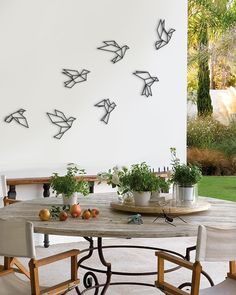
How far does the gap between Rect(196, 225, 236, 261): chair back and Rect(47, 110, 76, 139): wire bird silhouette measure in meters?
3.51

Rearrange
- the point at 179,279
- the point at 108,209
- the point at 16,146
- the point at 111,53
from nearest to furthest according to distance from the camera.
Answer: the point at 108,209 < the point at 179,279 < the point at 16,146 < the point at 111,53

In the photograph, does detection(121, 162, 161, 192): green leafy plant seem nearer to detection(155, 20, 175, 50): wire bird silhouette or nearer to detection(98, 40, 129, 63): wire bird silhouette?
detection(98, 40, 129, 63): wire bird silhouette

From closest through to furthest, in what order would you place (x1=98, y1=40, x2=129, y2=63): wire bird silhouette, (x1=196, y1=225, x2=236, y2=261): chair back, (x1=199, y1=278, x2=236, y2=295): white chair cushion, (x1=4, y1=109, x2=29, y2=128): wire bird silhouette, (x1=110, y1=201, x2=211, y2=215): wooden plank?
(x1=196, y1=225, x2=236, y2=261): chair back < (x1=199, y1=278, x2=236, y2=295): white chair cushion < (x1=110, y1=201, x2=211, y2=215): wooden plank < (x1=4, y1=109, x2=29, y2=128): wire bird silhouette < (x1=98, y1=40, x2=129, y2=63): wire bird silhouette

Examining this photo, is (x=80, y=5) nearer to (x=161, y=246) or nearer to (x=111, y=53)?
(x=111, y=53)

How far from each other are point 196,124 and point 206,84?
0.76 metres

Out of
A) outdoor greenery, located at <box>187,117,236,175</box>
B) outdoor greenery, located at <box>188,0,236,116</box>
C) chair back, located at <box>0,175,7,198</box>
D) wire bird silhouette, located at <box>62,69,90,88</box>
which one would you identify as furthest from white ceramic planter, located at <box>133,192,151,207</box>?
outdoor greenery, located at <box>188,0,236,116</box>

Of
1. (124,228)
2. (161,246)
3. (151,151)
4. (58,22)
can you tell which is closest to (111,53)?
(58,22)

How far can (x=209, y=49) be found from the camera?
905 cm

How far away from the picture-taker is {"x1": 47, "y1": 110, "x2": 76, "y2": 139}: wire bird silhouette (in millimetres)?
6238

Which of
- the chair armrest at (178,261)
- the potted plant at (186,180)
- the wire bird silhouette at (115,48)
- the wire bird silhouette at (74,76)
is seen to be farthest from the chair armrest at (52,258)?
the wire bird silhouette at (115,48)

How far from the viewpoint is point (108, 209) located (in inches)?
158

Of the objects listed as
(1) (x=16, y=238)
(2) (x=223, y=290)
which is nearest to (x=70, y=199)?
(1) (x=16, y=238)

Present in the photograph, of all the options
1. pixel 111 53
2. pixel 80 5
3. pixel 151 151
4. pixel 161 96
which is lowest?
pixel 151 151

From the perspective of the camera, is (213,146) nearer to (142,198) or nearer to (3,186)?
(3,186)
